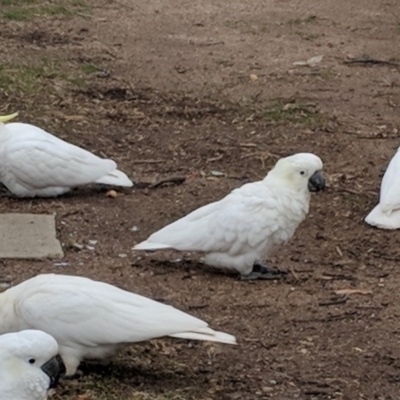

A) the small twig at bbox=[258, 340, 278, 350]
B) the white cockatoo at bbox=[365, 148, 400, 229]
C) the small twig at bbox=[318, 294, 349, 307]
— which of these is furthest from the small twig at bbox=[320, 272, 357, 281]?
the small twig at bbox=[258, 340, 278, 350]

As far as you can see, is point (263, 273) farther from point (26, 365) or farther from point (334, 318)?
point (26, 365)

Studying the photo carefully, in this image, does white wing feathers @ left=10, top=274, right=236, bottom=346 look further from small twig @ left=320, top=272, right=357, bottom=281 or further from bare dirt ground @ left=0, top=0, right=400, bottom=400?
small twig @ left=320, top=272, right=357, bottom=281

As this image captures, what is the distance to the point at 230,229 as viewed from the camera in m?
4.95

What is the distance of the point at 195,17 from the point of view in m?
10.1

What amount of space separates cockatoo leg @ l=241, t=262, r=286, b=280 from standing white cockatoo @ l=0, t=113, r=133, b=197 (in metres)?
1.12

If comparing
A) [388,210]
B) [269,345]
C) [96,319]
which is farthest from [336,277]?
[96,319]

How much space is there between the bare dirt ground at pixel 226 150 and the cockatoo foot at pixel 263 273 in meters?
0.06

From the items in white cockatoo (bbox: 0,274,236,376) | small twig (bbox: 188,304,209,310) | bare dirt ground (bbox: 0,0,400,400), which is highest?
white cockatoo (bbox: 0,274,236,376)

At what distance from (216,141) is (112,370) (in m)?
3.08

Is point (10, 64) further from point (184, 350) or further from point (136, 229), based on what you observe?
point (184, 350)

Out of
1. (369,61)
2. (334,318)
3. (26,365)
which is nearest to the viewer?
(26,365)

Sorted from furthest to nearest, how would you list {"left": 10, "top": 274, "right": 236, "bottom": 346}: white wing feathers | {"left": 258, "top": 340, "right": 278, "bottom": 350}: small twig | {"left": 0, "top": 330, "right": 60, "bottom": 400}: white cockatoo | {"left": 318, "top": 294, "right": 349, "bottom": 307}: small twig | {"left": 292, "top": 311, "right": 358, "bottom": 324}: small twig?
1. {"left": 318, "top": 294, "right": 349, "bottom": 307}: small twig
2. {"left": 292, "top": 311, "right": 358, "bottom": 324}: small twig
3. {"left": 258, "top": 340, "right": 278, "bottom": 350}: small twig
4. {"left": 10, "top": 274, "right": 236, "bottom": 346}: white wing feathers
5. {"left": 0, "top": 330, "right": 60, "bottom": 400}: white cockatoo

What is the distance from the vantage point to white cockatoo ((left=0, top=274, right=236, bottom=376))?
376 cm

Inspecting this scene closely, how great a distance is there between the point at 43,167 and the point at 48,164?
0.11 ft
